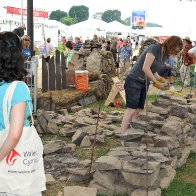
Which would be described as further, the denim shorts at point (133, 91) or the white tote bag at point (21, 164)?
the denim shorts at point (133, 91)

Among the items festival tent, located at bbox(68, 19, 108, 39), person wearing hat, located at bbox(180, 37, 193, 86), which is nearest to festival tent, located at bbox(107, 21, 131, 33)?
festival tent, located at bbox(68, 19, 108, 39)

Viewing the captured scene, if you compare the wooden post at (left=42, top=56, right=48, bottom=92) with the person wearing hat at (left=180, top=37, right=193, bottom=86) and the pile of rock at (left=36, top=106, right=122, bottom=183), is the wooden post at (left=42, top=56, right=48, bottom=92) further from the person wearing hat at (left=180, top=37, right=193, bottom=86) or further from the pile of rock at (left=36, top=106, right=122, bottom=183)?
the person wearing hat at (left=180, top=37, right=193, bottom=86)

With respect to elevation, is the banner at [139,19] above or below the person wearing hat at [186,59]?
above

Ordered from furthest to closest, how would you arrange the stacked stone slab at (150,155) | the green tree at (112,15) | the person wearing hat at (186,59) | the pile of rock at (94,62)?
the green tree at (112,15) < the person wearing hat at (186,59) < the pile of rock at (94,62) < the stacked stone slab at (150,155)

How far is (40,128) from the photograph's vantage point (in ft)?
23.8

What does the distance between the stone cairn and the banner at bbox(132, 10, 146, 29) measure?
60.4 ft

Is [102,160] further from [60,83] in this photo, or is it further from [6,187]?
[60,83]

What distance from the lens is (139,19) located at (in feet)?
85.9

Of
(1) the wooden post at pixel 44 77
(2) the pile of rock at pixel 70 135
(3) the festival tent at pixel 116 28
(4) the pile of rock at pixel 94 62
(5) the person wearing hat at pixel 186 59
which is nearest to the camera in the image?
Result: (2) the pile of rock at pixel 70 135

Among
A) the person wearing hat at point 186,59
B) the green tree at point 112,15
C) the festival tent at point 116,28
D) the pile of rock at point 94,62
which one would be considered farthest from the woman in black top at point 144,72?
the green tree at point 112,15

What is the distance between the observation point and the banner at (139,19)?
25.8 meters

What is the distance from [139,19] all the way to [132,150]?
22.1 m

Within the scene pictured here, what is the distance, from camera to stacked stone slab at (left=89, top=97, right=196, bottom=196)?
4258 mm

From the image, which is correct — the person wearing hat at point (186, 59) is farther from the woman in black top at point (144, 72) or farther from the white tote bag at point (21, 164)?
the white tote bag at point (21, 164)
